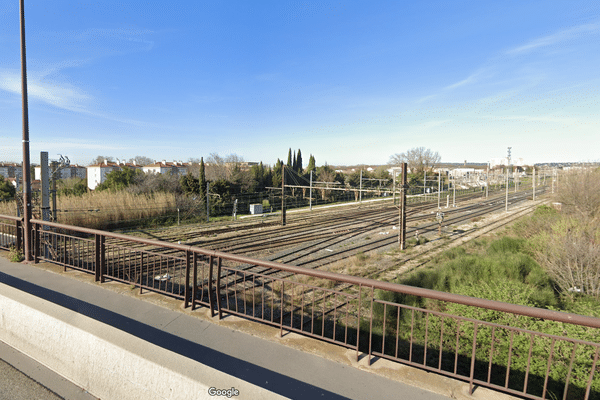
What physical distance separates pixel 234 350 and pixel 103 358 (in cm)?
114

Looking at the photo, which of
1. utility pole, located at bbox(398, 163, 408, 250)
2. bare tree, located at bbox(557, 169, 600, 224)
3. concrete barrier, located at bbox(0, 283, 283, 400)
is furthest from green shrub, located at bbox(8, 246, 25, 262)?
bare tree, located at bbox(557, 169, 600, 224)

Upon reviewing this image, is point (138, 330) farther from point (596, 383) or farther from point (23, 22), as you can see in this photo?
point (596, 383)

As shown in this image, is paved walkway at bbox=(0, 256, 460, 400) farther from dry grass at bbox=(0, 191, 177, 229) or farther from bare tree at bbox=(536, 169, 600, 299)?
dry grass at bbox=(0, 191, 177, 229)

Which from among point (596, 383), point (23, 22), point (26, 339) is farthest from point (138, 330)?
point (596, 383)

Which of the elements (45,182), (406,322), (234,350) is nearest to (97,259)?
(234,350)

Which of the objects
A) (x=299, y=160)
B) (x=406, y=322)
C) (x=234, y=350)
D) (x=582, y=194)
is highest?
(x=299, y=160)

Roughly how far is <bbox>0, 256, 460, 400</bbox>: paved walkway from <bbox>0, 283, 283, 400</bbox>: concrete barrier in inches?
15.2

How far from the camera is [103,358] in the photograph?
112 inches

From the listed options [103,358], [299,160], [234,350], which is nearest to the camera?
[103,358]

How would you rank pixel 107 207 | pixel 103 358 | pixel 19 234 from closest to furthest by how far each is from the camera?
pixel 103 358, pixel 19 234, pixel 107 207

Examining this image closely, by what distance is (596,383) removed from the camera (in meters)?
4.96

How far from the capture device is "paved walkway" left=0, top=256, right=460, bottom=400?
8.43ft

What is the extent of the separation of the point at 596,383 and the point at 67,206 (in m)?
21.6

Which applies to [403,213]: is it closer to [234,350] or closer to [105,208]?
[234,350]
